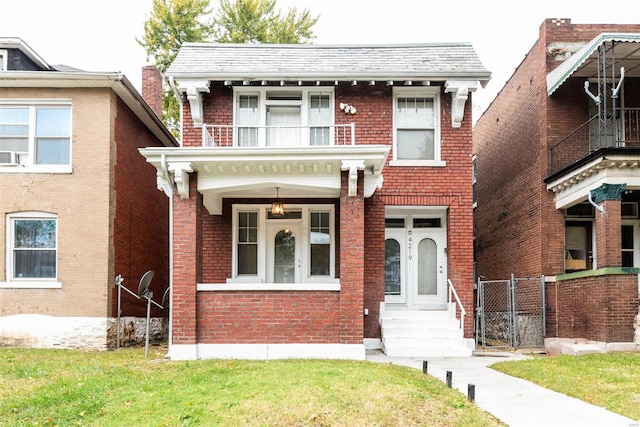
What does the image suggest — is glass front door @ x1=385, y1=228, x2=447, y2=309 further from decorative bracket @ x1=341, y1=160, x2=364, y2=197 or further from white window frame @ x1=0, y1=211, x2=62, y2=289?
white window frame @ x1=0, y1=211, x2=62, y2=289

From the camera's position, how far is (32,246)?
13.9 m

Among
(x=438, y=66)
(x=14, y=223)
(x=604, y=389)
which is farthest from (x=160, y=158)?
(x=604, y=389)

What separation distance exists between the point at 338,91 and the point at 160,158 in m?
4.78

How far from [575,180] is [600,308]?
3.04 metres

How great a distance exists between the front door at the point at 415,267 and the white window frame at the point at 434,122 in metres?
1.59

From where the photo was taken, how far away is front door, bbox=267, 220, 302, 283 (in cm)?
1377

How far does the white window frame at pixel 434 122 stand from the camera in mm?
13594

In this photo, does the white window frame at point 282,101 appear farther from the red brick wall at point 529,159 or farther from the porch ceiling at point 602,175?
the red brick wall at point 529,159

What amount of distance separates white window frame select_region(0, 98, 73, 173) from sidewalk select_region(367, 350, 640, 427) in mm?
9312

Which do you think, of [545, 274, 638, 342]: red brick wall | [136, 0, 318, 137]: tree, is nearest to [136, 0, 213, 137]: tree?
[136, 0, 318, 137]: tree

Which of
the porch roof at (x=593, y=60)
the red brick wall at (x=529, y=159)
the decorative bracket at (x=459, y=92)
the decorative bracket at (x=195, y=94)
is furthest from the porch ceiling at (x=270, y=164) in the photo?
the red brick wall at (x=529, y=159)

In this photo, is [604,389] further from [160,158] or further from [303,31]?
[303,31]

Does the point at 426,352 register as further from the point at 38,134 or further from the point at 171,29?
the point at 171,29

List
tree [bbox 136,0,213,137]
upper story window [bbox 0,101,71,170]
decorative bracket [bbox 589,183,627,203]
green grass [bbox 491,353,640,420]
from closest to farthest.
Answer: green grass [bbox 491,353,640,420] < decorative bracket [bbox 589,183,627,203] < upper story window [bbox 0,101,71,170] < tree [bbox 136,0,213,137]
